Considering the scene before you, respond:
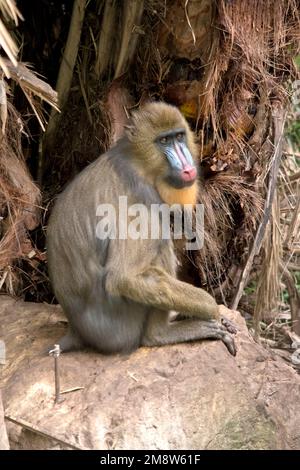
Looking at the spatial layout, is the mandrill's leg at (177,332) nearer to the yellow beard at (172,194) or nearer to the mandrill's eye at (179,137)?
the yellow beard at (172,194)

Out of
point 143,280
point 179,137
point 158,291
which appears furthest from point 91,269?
point 179,137

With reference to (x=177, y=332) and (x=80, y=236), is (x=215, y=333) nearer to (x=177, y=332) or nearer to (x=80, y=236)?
(x=177, y=332)

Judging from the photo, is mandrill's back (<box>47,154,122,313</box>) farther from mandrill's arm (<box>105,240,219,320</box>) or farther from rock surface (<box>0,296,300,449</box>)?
rock surface (<box>0,296,300,449</box>)

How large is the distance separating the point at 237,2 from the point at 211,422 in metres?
2.97

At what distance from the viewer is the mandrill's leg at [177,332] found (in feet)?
18.0

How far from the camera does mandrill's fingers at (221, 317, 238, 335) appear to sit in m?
5.82

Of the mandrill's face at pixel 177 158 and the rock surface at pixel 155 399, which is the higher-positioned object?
the mandrill's face at pixel 177 158

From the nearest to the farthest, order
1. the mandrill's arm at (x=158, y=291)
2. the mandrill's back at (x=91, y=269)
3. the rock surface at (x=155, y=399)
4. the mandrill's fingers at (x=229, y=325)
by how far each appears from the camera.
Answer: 1. the rock surface at (x=155, y=399)
2. the mandrill's arm at (x=158, y=291)
3. the mandrill's back at (x=91, y=269)
4. the mandrill's fingers at (x=229, y=325)

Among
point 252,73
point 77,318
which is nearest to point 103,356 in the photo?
point 77,318

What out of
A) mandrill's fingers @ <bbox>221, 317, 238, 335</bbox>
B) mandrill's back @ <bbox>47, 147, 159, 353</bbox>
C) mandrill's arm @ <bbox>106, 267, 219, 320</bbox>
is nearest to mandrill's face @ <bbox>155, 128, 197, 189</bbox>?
mandrill's back @ <bbox>47, 147, 159, 353</bbox>

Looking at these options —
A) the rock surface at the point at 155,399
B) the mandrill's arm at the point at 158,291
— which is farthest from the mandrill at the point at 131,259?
the rock surface at the point at 155,399

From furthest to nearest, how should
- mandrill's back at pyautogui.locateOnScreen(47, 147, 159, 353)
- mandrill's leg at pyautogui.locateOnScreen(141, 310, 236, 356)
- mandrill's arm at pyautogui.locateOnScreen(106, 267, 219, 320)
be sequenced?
mandrill's leg at pyautogui.locateOnScreen(141, 310, 236, 356) → mandrill's back at pyautogui.locateOnScreen(47, 147, 159, 353) → mandrill's arm at pyautogui.locateOnScreen(106, 267, 219, 320)

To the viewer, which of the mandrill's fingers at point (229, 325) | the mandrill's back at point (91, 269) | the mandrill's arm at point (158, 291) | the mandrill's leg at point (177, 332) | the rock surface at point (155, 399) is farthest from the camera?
the mandrill's fingers at point (229, 325)

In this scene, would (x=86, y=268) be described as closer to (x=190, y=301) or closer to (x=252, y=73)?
(x=190, y=301)
